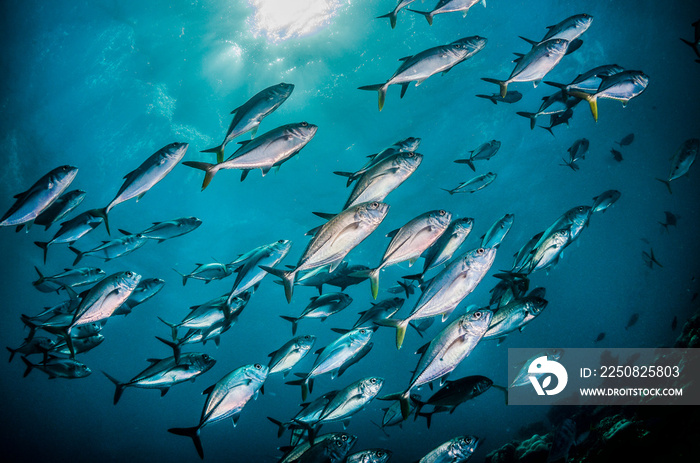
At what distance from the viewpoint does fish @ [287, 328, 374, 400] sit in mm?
3618

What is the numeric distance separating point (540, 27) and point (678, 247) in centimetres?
5222

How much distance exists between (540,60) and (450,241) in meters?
2.33

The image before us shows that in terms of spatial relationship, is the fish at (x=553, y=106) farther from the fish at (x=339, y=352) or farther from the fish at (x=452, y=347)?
the fish at (x=339, y=352)

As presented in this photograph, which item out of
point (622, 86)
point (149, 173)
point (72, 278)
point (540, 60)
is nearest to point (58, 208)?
point (72, 278)

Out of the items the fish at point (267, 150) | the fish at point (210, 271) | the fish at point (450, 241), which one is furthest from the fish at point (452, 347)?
the fish at point (210, 271)

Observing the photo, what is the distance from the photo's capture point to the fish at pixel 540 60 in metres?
3.40

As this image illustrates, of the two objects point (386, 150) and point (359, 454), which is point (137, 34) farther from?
point (359, 454)

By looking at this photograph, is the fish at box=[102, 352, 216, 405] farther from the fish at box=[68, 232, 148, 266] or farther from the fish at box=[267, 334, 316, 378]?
the fish at box=[68, 232, 148, 266]

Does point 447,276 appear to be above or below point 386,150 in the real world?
below

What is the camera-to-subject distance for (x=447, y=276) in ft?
8.06

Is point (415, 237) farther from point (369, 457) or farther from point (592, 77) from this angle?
point (592, 77)

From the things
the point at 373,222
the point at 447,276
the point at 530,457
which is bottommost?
the point at 530,457

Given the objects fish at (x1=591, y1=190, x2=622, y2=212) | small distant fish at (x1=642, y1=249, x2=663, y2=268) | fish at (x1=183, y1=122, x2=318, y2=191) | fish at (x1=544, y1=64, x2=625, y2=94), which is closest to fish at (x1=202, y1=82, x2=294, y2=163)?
fish at (x1=183, y1=122, x2=318, y2=191)

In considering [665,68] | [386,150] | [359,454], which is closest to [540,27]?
[665,68]
